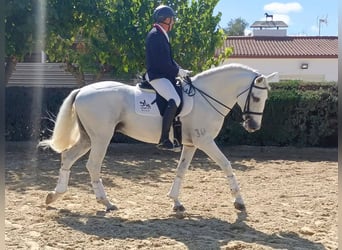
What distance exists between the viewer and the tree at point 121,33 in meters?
12.0

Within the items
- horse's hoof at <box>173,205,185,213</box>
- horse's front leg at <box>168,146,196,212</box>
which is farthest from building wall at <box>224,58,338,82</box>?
horse's hoof at <box>173,205,185,213</box>

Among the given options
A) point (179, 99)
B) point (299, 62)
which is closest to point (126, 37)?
point (179, 99)

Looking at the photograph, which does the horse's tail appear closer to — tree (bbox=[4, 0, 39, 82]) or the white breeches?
the white breeches

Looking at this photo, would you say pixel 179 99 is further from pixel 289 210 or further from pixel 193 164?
pixel 193 164

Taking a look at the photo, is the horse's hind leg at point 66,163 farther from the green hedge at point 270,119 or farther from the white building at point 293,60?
the white building at point 293,60

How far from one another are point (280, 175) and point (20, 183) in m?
4.41

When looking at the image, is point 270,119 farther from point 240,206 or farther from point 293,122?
→ point 240,206

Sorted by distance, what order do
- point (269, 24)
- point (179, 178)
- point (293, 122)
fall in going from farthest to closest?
1. point (269, 24)
2. point (293, 122)
3. point (179, 178)

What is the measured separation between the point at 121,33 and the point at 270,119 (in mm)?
4116

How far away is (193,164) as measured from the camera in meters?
10.5

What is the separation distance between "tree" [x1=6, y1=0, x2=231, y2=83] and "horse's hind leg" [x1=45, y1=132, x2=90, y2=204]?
18.5 ft

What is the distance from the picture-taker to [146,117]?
239 inches

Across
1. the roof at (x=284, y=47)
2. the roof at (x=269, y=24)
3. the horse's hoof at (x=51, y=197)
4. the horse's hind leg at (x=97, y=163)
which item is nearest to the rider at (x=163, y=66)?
the horse's hind leg at (x=97, y=163)

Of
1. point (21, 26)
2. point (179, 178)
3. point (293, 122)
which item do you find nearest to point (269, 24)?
point (293, 122)
